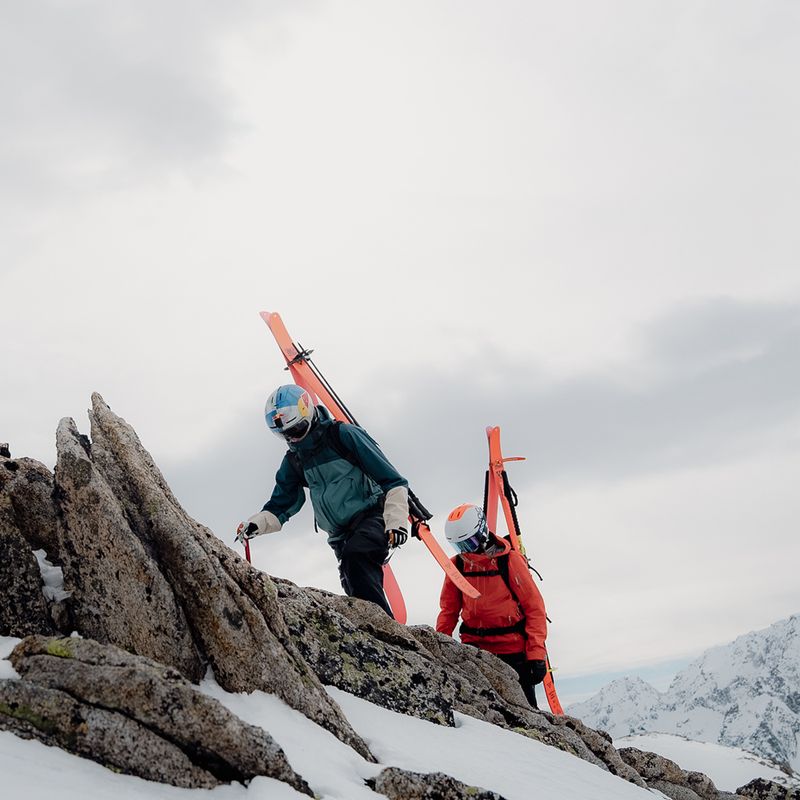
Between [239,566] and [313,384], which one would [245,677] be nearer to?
[239,566]

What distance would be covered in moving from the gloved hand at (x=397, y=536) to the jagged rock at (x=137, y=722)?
4.44 metres

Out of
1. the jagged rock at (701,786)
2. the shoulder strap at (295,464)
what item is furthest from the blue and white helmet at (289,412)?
the jagged rock at (701,786)

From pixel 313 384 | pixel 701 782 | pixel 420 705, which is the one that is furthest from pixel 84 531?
pixel 313 384

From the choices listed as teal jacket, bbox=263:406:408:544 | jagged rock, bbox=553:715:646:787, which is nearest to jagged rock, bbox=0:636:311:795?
teal jacket, bbox=263:406:408:544

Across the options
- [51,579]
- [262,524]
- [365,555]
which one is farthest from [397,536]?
[51,579]

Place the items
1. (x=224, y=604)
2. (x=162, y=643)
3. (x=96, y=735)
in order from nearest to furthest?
1. (x=96, y=735)
2. (x=162, y=643)
3. (x=224, y=604)

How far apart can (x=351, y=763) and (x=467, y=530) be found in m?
6.43

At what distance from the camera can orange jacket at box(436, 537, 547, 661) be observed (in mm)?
13391

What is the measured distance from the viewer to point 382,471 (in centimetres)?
1133

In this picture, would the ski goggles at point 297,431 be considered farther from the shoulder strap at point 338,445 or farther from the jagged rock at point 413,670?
the jagged rock at point 413,670

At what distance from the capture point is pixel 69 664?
21.4ft

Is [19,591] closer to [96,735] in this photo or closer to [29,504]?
[29,504]

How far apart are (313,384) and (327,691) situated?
10930 mm

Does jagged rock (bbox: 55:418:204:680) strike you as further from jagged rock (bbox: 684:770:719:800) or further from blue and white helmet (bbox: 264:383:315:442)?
jagged rock (bbox: 684:770:719:800)
